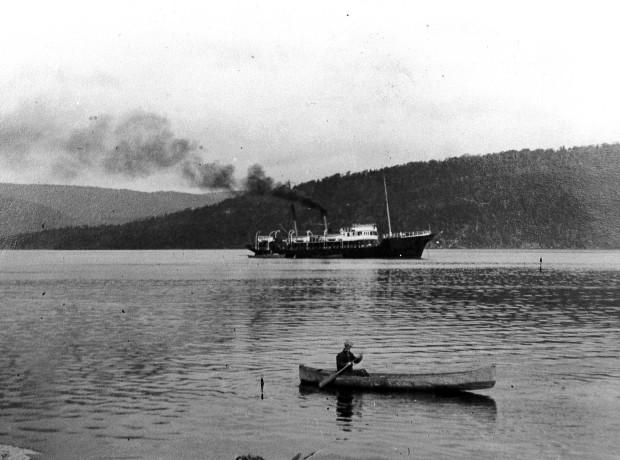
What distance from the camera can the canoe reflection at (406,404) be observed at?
26703mm

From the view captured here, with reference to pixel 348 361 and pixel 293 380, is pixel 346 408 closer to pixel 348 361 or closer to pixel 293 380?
pixel 348 361

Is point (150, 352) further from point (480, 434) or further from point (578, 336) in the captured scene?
point (578, 336)

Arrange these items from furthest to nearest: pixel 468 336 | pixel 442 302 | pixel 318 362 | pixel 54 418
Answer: pixel 442 302
pixel 468 336
pixel 318 362
pixel 54 418

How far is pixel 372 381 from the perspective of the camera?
29.8m

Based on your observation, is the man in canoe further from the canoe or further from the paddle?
the canoe

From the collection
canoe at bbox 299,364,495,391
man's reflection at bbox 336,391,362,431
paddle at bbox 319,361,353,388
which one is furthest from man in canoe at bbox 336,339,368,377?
man's reflection at bbox 336,391,362,431

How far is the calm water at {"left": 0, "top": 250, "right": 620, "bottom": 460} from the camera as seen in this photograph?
932 inches

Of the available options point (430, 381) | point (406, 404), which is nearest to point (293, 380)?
point (430, 381)

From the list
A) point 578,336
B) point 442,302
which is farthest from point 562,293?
point 578,336

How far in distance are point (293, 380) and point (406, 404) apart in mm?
6230

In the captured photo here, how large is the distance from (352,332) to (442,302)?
24.8m

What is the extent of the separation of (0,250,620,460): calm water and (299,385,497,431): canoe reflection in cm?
8

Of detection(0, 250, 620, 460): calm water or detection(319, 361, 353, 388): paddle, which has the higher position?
detection(319, 361, 353, 388): paddle

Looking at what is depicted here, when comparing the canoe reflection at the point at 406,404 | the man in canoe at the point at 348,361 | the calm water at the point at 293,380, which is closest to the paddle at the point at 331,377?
the man in canoe at the point at 348,361
